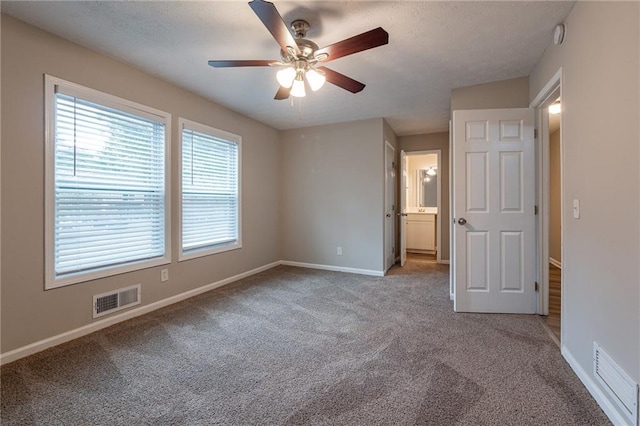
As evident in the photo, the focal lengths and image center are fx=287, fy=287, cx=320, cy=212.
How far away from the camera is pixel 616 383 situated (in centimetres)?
145

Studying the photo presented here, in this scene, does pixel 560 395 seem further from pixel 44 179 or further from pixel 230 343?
pixel 44 179

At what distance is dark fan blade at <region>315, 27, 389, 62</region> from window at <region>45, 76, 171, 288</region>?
2043mm

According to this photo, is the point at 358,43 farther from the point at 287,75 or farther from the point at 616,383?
the point at 616,383

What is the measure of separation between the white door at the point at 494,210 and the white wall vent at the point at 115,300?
3218 millimetres

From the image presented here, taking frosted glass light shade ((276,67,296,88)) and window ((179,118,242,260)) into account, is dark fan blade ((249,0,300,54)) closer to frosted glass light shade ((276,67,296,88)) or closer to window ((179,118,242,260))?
frosted glass light shade ((276,67,296,88))

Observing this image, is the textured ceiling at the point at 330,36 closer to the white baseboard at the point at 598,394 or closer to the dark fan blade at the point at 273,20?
the dark fan blade at the point at 273,20

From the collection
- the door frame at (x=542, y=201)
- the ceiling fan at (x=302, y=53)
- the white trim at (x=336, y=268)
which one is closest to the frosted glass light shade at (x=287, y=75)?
the ceiling fan at (x=302, y=53)

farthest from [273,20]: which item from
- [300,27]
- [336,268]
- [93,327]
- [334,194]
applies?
[336,268]

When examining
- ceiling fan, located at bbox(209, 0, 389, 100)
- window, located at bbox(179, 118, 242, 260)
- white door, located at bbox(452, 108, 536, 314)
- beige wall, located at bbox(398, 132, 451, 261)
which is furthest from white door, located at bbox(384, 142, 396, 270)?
ceiling fan, located at bbox(209, 0, 389, 100)

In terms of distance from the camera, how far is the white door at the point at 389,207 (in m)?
4.55

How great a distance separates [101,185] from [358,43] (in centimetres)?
245

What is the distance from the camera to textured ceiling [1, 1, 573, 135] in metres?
1.93

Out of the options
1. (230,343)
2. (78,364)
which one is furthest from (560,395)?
(78,364)

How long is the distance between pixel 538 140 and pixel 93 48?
4.13 metres
